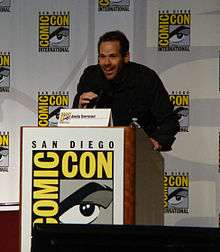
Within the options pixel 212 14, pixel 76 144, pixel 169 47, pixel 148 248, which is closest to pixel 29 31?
pixel 169 47

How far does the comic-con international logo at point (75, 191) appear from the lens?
1.23 metres

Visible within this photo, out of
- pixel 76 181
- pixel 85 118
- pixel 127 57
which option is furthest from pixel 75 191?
pixel 127 57

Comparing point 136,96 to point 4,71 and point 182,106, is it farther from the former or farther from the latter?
point 4,71

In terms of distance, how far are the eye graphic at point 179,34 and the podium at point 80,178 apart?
2.42 metres

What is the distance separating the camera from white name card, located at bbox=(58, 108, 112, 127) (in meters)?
1.35

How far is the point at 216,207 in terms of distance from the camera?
11.3 ft

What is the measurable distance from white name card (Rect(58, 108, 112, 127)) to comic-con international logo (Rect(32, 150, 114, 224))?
130mm

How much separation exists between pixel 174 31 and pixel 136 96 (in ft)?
1.62

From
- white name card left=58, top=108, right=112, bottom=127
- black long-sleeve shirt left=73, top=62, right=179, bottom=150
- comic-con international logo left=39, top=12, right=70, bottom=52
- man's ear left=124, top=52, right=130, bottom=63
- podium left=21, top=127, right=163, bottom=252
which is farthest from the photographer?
comic-con international logo left=39, top=12, right=70, bottom=52

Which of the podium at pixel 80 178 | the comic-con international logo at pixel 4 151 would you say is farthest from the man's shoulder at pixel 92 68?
the podium at pixel 80 178

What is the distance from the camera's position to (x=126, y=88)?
11.6 ft

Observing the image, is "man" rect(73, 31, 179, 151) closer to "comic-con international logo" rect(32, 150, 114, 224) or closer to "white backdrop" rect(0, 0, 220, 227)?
"white backdrop" rect(0, 0, 220, 227)

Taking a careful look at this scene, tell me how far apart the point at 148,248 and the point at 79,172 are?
0.51 m

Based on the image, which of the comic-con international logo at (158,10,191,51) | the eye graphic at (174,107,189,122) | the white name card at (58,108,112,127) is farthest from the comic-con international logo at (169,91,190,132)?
the white name card at (58,108,112,127)
